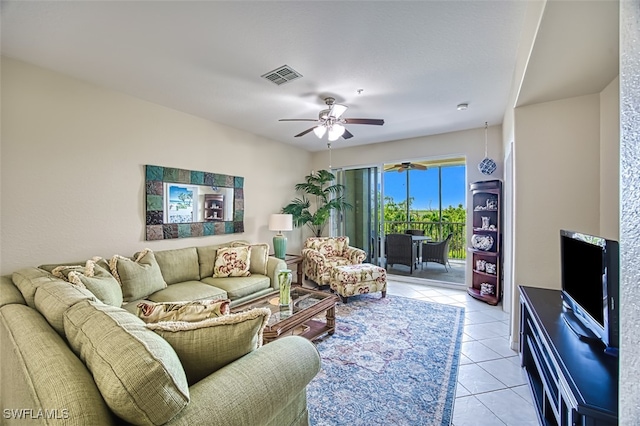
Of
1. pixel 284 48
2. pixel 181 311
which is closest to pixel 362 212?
pixel 284 48

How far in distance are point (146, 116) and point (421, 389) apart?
3889 mm

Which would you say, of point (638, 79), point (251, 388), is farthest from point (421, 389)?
point (638, 79)

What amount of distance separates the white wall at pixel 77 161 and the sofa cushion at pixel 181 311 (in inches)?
79.2

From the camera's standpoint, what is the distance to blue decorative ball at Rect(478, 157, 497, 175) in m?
3.99

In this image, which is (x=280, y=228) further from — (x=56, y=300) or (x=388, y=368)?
(x=56, y=300)

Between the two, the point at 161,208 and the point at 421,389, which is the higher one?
the point at 161,208

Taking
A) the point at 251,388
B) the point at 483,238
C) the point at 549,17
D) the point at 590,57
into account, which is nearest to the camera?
the point at 251,388

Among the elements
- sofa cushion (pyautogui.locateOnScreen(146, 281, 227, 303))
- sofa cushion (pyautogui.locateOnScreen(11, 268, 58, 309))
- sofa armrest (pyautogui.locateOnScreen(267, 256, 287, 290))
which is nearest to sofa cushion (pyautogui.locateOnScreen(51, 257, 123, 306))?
sofa cushion (pyautogui.locateOnScreen(11, 268, 58, 309))

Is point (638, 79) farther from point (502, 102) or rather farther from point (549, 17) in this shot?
point (502, 102)

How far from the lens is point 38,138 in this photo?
2.50 meters

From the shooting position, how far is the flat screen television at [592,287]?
1299mm

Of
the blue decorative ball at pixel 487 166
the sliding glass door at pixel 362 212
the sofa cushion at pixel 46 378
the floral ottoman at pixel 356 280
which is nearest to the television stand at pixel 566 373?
the sofa cushion at pixel 46 378

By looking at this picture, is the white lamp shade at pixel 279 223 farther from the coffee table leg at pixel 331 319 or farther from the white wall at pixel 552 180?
the white wall at pixel 552 180

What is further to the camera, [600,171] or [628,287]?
[600,171]
